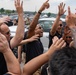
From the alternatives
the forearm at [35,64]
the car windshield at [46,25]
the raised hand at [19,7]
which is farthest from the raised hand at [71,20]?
the car windshield at [46,25]

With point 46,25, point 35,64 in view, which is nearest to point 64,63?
point 35,64

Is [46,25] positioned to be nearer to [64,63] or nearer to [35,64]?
[35,64]

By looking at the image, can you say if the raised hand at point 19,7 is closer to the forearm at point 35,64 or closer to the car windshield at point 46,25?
the forearm at point 35,64

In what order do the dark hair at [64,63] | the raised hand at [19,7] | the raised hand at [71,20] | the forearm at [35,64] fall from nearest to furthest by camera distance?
the dark hair at [64,63] → the forearm at [35,64] → the raised hand at [71,20] → the raised hand at [19,7]

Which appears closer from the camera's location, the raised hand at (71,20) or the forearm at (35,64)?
the forearm at (35,64)

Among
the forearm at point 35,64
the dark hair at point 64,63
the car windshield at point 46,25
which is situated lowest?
the car windshield at point 46,25

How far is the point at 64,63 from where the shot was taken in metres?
1.46

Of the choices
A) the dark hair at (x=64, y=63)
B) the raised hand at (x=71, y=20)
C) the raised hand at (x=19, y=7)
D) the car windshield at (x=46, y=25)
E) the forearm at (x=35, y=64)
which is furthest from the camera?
the car windshield at (x=46, y=25)

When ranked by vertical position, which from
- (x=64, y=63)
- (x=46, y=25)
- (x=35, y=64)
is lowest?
(x=46, y=25)

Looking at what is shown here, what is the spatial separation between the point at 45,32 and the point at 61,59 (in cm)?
898

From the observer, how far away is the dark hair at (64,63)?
142 cm

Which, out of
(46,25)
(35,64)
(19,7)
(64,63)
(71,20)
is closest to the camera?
(64,63)

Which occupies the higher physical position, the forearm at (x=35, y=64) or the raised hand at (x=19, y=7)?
the raised hand at (x=19, y=7)

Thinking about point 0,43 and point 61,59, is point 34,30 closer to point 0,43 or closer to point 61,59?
point 0,43
